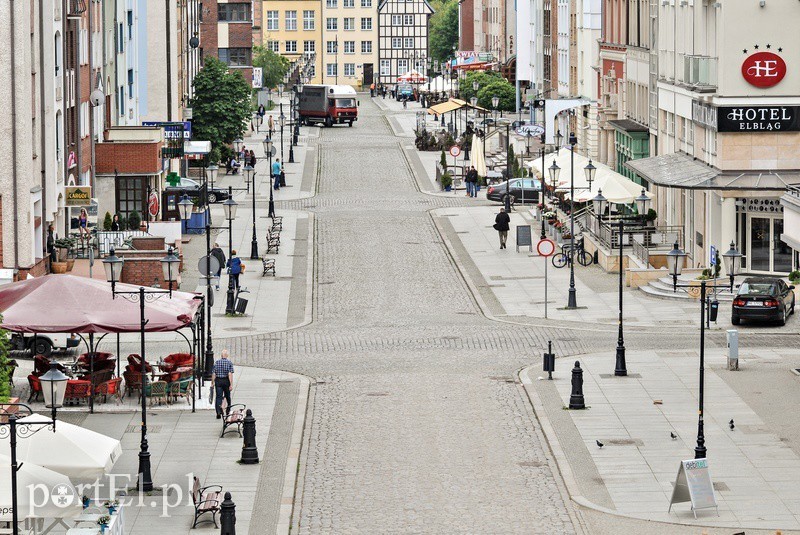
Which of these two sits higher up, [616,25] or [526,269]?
[616,25]

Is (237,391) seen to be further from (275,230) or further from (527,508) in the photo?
(275,230)

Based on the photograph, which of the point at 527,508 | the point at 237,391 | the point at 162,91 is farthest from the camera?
the point at 162,91

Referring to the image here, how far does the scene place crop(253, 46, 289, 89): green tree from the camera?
144250mm

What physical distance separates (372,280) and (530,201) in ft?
75.5

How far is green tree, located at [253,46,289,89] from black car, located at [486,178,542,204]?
6852 cm

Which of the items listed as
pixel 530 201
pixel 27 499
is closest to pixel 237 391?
pixel 27 499

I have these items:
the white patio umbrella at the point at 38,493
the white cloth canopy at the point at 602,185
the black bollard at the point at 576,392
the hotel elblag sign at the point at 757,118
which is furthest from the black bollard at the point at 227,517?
the white cloth canopy at the point at 602,185

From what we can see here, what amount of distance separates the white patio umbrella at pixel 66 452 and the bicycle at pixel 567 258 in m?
33.2

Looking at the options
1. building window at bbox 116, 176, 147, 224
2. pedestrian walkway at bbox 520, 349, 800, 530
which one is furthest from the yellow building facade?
pedestrian walkway at bbox 520, 349, 800, 530

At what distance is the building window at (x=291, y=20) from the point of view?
17938cm

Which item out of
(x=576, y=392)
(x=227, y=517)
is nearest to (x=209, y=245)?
(x=576, y=392)

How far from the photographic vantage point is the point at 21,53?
47875 mm

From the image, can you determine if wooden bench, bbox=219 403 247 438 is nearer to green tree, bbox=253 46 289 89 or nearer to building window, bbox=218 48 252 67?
building window, bbox=218 48 252 67

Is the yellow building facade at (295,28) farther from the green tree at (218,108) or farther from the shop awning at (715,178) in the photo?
the shop awning at (715,178)
